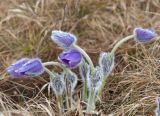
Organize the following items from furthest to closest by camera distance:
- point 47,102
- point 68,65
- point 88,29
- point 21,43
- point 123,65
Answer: point 88,29
point 21,43
point 123,65
point 47,102
point 68,65

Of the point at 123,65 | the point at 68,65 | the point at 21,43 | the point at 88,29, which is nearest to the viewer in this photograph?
the point at 68,65

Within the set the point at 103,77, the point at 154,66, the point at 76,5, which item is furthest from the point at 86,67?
the point at 76,5

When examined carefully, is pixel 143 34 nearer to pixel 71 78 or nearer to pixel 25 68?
pixel 71 78

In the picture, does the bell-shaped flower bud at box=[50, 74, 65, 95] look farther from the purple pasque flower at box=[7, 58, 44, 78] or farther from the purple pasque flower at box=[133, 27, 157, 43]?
the purple pasque flower at box=[133, 27, 157, 43]

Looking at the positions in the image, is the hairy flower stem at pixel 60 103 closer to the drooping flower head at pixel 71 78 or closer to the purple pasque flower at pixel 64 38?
the drooping flower head at pixel 71 78

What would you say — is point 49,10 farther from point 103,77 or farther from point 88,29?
point 103,77

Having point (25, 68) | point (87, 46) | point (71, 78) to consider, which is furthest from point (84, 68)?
point (87, 46)
